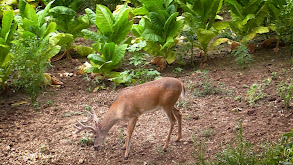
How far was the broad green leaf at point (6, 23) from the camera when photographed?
7350mm

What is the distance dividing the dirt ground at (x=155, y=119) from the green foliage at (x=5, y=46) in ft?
1.80

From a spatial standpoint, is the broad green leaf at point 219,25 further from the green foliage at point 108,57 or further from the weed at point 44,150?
the weed at point 44,150

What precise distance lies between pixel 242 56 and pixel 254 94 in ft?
4.73

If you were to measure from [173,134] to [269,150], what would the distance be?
69.6 inches

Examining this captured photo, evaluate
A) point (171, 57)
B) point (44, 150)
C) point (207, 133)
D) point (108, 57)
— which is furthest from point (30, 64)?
point (207, 133)

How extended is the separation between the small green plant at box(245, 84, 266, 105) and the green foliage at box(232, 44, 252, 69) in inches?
46.9

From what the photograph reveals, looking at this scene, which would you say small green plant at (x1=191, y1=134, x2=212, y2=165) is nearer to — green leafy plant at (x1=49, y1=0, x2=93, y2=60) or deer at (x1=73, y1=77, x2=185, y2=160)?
deer at (x1=73, y1=77, x2=185, y2=160)

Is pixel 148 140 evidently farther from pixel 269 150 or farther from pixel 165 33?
pixel 165 33

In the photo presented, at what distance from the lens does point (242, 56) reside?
7.82 m

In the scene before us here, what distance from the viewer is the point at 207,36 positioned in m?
8.06

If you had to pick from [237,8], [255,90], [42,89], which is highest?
[237,8]

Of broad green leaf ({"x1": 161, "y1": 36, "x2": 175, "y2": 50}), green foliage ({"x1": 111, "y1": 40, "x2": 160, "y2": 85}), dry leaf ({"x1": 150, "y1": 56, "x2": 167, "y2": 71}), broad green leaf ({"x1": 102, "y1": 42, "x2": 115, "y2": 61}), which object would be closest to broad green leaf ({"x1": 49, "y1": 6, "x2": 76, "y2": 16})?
broad green leaf ({"x1": 102, "y1": 42, "x2": 115, "y2": 61})

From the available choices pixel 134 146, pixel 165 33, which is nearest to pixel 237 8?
pixel 165 33

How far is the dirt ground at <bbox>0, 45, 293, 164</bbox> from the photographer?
546 cm
